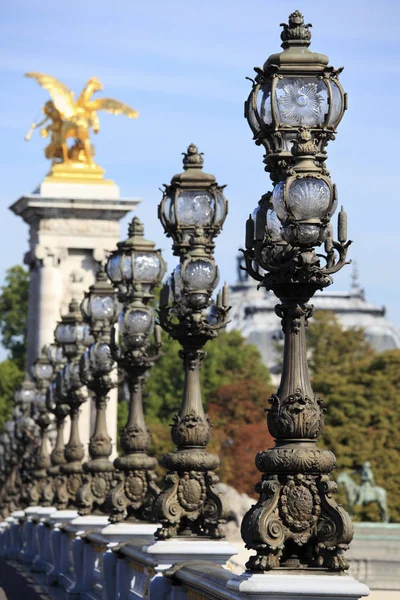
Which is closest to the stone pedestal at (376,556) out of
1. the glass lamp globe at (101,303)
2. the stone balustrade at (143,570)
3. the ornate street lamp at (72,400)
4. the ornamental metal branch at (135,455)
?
the ornate street lamp at (72,400)

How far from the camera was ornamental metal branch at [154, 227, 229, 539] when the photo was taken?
19.5m

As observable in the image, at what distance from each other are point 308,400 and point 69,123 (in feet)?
240

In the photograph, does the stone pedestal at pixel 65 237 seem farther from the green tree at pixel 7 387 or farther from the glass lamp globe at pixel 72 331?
the glass lamp globe at pixel 72 331

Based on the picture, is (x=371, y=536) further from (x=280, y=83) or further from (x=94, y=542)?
(x=280, y=83)

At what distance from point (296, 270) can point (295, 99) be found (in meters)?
1.25

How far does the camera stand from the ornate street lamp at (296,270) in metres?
13.6

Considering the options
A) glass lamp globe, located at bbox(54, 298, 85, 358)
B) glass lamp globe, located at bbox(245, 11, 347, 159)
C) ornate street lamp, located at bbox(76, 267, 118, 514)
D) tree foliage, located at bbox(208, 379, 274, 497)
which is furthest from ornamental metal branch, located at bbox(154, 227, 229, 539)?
tree foliage, located at bbox(208, 379, 274, 497)

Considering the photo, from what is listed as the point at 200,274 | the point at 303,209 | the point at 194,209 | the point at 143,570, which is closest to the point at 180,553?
the point at 143,570

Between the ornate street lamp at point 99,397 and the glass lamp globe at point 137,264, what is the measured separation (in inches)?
136

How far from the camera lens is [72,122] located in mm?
86125

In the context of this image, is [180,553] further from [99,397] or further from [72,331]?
[72,331]

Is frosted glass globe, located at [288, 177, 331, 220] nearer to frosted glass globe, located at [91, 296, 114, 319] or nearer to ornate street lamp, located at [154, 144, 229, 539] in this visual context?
ornate street lamp, located at [154, 144, 229, 539]

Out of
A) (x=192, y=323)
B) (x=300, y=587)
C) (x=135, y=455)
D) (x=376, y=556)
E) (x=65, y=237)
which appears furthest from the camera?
(x=65, y=237)

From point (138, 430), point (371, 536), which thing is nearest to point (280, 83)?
point (138, 430)
